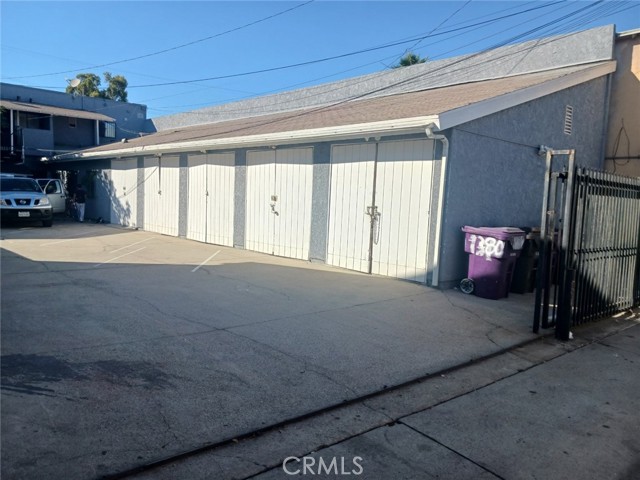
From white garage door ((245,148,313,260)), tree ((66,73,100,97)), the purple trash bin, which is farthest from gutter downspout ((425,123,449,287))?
tree ((66,73,100,97))

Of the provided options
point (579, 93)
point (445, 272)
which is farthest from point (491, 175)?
point (579, 93)

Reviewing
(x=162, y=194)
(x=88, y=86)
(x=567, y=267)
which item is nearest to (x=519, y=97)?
(x=567, y=267)

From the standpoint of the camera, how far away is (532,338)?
609 centimetres

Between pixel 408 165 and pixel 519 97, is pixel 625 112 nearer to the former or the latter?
pixel 519 97

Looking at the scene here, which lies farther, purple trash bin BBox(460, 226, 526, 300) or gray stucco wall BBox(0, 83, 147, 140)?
gray stucco wall BBox(0, 83, 147, 140)

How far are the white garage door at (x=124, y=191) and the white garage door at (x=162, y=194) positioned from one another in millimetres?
908

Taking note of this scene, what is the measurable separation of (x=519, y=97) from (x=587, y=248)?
403 cm

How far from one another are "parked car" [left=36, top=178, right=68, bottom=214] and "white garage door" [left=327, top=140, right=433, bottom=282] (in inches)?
590

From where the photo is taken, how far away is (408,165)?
9.12m

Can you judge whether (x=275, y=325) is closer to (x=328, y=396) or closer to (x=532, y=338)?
(x=328, y=396)

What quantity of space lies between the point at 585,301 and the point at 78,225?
17.6m

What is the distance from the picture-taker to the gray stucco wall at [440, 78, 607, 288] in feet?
28.4

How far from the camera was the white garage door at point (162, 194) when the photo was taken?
15594 millimetres

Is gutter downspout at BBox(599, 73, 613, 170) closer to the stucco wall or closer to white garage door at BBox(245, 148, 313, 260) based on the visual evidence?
the stucco wall
